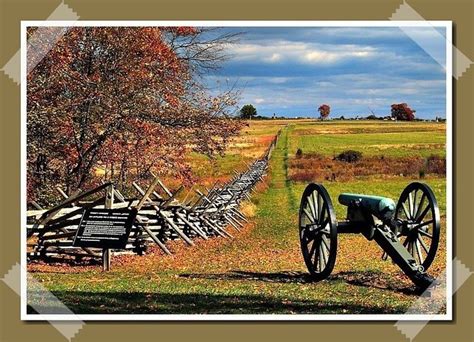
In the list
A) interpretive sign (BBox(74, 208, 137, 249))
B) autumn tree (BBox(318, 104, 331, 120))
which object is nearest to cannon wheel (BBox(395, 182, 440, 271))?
autumn tree (BBox(318, 104, 331, 120))

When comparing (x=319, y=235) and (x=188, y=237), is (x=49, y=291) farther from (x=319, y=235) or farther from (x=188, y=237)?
(x=188, y=237)

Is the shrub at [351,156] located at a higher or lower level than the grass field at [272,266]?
higher

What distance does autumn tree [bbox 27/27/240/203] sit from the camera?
55.9 feet

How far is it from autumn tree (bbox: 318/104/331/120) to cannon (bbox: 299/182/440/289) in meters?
1.73

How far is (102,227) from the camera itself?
14523mm

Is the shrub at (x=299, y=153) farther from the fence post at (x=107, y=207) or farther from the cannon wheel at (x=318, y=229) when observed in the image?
the fence post at (x=107, y=207)

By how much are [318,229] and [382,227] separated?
3.13 feet

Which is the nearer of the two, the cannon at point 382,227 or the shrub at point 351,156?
the cannon at point 382,227

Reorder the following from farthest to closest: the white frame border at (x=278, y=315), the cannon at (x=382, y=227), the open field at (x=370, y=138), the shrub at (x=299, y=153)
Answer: the shrub at (x=299, y=153)
the open field at (x=370, y=138)
the cannon at (x=382, y=227)
the white frame border at (x=278, y=315)

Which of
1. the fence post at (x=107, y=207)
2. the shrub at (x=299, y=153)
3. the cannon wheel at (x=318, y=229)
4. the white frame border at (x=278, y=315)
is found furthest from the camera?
the shrub at (x=299, y=153)

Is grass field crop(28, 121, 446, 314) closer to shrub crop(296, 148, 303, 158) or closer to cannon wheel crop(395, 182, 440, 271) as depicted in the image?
shrub crop(296, 148, 303, 158)

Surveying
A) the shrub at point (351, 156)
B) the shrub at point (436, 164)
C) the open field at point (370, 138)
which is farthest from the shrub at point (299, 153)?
the shrub at point (436, 164)

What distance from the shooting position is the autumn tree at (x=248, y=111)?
1581 cm

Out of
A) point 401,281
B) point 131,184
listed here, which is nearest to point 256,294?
point 401,281
